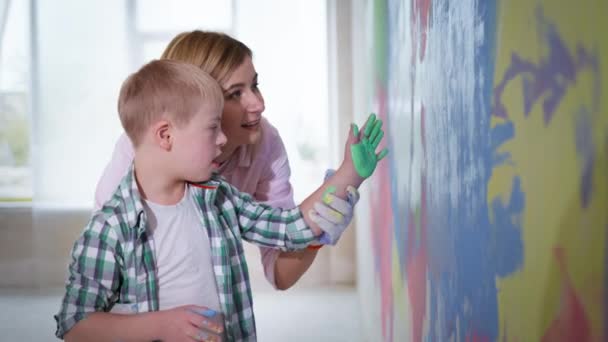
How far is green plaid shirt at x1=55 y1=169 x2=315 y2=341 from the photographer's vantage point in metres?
1.20

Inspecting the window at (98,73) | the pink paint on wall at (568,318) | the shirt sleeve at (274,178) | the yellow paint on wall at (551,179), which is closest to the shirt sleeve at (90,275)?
the shirt sleeve at (274,178)

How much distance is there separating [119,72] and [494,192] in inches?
159

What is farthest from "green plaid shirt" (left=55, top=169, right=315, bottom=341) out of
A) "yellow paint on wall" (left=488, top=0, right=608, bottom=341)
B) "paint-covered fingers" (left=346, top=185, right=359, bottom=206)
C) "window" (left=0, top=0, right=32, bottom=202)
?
"window" (left=0, top=0, right=32, bottom=202)

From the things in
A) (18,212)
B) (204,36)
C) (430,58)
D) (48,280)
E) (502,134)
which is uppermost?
(204,36)

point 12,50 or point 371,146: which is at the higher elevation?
A: point 12,50

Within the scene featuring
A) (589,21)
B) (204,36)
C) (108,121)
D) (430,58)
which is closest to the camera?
(589,21)

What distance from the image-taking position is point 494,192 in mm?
648

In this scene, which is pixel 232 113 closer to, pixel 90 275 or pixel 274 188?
pixel 274 188

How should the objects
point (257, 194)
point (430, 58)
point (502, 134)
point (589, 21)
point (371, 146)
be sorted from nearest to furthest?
point (589, 21)
point (502, 134)
point (430, 58)
point (371, 146)
point (257, 194)

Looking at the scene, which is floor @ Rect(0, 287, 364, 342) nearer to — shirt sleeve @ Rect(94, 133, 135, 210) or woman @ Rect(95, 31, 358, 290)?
woman @ Rect(95, 31, 358, 290)

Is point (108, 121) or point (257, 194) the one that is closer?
point (257, 194)

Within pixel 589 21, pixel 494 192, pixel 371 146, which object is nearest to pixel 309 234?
pixel 371 146

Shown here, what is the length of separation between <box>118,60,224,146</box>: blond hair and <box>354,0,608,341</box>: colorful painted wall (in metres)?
0.39

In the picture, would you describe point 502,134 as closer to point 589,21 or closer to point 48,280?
point 589,21
